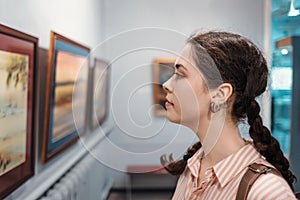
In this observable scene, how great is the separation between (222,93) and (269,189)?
16 cm

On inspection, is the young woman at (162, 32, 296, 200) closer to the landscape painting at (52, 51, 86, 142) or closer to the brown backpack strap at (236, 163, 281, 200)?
the brown backpack strap at (236, 163, 281, 200)

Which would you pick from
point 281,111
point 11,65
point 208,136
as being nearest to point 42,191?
point 11,65

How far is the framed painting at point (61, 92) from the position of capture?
130 centimetres

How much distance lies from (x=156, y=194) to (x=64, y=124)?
620mm

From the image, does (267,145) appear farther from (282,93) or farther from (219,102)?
(282,93)

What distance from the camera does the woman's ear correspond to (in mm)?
612

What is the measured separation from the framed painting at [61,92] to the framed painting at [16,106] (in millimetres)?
150

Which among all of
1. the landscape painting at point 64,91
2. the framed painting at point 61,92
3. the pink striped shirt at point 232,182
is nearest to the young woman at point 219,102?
the pink striped shirt at point 232,182

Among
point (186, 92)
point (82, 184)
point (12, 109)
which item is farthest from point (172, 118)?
point (82, 184)

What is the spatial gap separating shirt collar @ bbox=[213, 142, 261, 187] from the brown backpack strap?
0.08 feet

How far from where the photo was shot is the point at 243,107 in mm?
647

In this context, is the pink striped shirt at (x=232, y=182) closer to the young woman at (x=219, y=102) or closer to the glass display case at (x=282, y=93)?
the young woman at (x=219, y=102)

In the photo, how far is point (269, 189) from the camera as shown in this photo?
54cm

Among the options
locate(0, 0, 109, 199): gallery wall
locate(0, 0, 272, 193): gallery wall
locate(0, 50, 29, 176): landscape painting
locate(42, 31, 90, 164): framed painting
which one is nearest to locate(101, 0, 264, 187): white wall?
locate(0, 0, 272, 193): gallery wall
